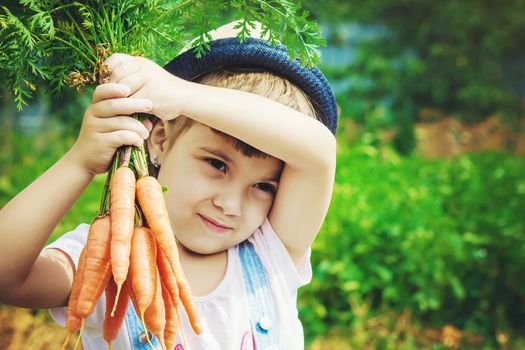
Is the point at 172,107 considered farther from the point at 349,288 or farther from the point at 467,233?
the point at 467,233

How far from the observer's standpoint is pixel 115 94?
4.73ft

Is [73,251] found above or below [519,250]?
below

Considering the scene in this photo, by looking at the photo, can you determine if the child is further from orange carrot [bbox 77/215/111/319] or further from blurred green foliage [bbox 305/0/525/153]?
blurred green foliage [bbox 305/0/525/153]

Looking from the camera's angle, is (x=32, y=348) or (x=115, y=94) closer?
(x=115, y=94)

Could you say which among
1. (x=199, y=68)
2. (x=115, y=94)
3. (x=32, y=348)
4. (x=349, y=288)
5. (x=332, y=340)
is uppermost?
(x=199, y=68)

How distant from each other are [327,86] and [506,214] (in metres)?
2.61

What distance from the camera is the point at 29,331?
342 centimetres

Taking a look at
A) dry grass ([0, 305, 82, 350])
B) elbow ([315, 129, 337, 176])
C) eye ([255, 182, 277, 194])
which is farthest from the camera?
dry grass ([0, 305, 82, 350])

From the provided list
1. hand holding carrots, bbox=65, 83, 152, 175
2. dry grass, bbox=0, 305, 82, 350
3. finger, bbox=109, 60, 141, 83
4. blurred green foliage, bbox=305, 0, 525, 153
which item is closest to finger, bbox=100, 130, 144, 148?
hand holding carrots, bbox=65, 83, 152, 175

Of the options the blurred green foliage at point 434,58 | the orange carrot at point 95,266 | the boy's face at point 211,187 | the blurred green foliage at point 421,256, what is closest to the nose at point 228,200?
the boy's face at point 211,187

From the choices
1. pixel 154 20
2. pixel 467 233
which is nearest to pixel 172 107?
pixel 154 20

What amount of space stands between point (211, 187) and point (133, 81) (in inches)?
15.0

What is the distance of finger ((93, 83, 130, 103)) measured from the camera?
56.5 inches

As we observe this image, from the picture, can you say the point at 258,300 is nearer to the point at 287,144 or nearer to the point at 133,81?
the point at 287,144
